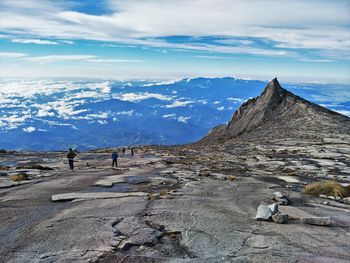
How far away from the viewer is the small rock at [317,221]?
1359 cm

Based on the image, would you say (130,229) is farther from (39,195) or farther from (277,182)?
(277,182)

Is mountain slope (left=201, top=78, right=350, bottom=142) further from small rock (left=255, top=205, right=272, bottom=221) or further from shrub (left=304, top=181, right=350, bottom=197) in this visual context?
small rock (left=255, top=205, right=272, bottom=221)

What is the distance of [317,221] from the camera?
539 inches

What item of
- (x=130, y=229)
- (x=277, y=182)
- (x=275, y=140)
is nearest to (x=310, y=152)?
(x=275, y=140)

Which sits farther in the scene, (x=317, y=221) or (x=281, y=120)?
(x=281, y=120)

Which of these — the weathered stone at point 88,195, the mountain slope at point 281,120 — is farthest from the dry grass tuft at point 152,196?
the mountain slope at point 281,120

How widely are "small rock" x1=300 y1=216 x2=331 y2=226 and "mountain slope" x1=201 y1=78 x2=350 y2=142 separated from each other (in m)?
53.5

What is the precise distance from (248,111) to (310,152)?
58.3 metres

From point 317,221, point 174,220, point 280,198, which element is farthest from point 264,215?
point 280,198

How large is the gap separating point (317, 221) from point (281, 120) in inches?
3018

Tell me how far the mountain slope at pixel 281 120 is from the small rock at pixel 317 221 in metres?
53.5

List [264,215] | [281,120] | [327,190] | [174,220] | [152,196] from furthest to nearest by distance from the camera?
[281,120] < [327,190] < [152,196] < [264,215] < [174,220]

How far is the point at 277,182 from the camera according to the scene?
80.2 feet

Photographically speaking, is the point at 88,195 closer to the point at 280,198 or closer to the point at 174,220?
the point at 174,220
